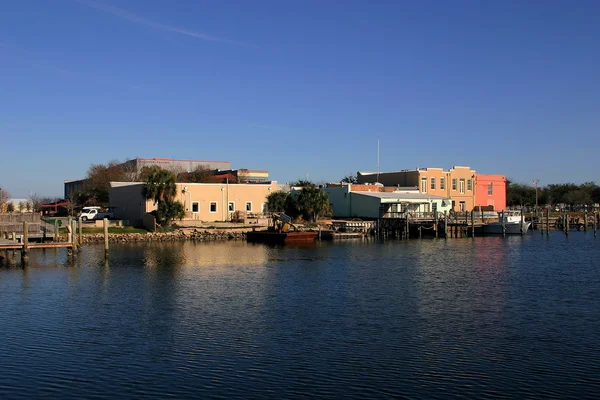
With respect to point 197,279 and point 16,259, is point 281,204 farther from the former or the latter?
point 197,279

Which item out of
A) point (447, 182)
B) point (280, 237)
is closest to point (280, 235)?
point (280, 237)

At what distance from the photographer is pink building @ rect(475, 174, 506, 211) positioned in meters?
95.0

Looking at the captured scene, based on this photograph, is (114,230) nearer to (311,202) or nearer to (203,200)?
(203,200)

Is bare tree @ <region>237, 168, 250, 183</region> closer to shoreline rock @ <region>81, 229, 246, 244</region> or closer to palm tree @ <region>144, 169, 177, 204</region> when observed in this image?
palm tree @ <region>144, 169, 177, 204</region>

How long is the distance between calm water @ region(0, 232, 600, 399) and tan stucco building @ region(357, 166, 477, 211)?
157 feet

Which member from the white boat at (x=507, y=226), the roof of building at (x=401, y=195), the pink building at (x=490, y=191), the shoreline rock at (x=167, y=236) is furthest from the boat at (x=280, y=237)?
the pink building at (x=490, y=191)

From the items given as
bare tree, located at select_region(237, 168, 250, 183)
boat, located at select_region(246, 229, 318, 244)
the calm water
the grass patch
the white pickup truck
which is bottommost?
the calm water

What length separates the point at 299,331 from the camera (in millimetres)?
23094

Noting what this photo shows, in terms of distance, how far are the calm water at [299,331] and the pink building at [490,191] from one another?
175ft

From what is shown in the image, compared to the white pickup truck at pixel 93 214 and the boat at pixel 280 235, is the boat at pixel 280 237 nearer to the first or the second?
the boat at pixel 280 235

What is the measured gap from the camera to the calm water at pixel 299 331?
1717cm

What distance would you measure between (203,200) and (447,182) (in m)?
35.3

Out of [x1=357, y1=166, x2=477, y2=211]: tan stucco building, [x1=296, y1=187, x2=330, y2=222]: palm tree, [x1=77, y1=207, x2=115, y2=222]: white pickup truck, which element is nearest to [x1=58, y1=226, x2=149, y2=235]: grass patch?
[x1=77, y1=207, x2=115, y2=222]: white pickup truck

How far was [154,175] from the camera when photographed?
70312mm
